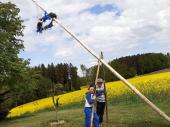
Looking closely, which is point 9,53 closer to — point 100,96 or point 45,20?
point 100,96

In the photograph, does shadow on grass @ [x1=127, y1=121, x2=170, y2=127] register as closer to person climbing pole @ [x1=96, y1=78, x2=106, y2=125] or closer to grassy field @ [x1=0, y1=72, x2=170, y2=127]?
grassy field @ [x1=0, y1=72, x2=170, y2=127]

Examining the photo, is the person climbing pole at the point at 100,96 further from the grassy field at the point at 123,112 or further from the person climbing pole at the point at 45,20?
the person climbing pole at the point at 45,20

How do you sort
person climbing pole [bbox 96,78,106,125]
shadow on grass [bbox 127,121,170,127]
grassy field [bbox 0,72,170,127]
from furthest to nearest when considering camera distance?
grassy field [bbox 0,72,170,127] → person climbing pole [bbox 96,78,106,125] → shadow on grass [bbox 127,121,170,127]

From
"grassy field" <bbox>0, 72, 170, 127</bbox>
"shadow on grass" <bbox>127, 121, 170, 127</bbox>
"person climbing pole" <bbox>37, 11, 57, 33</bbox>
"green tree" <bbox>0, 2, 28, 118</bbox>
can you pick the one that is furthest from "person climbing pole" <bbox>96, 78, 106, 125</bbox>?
"green tree" <bbox>0, 2, 28, 118</bbox>

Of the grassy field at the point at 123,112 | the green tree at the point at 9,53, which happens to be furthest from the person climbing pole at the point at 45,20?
the green tree at the point at 9,53

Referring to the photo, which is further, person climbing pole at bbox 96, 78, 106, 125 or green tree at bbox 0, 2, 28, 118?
green tree at bbox 0, 2, 28, 118

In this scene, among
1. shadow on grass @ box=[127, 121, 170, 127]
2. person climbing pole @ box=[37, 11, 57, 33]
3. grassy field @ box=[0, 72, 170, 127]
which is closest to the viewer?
person climbing pole @ box=[37, 11, 57, 33]

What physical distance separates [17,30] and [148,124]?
2073 cm

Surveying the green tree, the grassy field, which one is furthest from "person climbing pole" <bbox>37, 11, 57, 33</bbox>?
the green tree

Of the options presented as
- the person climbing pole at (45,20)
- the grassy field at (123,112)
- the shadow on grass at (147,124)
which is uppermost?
the person climbing pole at (45,20)

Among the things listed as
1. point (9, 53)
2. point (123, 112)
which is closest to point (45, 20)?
point (123, 112)

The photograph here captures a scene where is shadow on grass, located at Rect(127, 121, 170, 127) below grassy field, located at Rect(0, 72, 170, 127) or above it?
below

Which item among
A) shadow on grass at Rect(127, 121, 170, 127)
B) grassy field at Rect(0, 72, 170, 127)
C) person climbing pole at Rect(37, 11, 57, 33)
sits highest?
person climbing pole at Rect(37, 11, 57, 33)

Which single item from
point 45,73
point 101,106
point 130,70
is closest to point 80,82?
point 45,73
